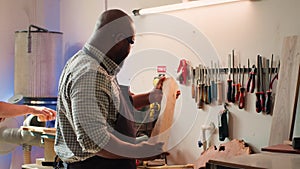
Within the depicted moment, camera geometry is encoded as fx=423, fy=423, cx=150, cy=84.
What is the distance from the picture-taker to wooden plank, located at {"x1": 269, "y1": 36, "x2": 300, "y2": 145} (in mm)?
1995

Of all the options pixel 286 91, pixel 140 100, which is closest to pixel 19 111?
pixel 140 100

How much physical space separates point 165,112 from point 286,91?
61cm

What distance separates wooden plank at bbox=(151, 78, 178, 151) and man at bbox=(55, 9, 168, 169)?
1.07ft

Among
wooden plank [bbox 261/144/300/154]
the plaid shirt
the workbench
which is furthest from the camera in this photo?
wooden plank [bbox 261/144/300/154]

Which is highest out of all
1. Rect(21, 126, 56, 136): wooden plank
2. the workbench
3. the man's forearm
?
the man's forearm

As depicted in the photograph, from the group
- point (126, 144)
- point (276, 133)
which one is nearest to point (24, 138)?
point (126, 144)

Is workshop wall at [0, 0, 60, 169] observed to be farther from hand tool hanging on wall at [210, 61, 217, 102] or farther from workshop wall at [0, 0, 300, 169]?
hand tool hanging on wall at [210, 61, 217, 102]

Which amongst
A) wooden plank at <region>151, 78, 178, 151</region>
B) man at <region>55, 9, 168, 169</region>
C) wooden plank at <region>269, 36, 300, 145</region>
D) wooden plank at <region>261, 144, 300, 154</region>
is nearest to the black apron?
man at <region>55, 9, 168, 169</region>

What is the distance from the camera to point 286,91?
2014 mm

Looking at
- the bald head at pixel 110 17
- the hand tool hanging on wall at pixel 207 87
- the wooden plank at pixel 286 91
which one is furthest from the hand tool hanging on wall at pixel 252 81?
the bald head at pixel 110 17

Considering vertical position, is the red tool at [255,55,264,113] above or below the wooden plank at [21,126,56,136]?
above

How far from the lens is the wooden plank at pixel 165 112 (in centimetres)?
213

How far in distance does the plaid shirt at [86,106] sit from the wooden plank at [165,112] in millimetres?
440

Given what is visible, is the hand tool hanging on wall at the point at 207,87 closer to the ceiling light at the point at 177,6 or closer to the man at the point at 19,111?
the ceiling light at the point at 177,6
